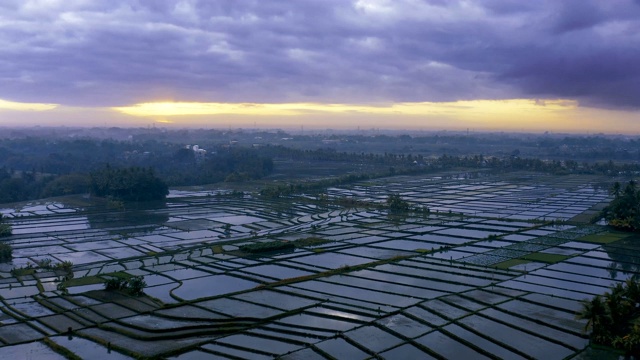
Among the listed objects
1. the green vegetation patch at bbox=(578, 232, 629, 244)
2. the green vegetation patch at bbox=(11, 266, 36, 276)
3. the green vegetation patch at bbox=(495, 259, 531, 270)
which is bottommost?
the green vegetation patch at bbox=(11, 266, 36, 276)

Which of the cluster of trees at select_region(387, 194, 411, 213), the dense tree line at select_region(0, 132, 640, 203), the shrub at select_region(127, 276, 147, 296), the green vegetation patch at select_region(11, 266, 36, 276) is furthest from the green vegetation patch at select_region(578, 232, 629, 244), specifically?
the green vegetation patch at select_region(11, 266, 36, 276)

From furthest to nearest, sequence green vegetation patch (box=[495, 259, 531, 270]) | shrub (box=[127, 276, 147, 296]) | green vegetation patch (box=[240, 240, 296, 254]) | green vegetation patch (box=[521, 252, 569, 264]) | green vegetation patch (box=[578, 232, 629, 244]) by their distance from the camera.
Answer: green vegetation patch (box=[578, 232, 629, 244])
green vegetation patch (box=[240, 240, 296, 254])
green vegetation patch (box=[521, 252, 569, 264])
green vegetation patch (box=[495, 259, 531, 270])
shrub (box=[127, 276, 147, 296])

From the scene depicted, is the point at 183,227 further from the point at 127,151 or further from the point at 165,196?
the point at 127,151

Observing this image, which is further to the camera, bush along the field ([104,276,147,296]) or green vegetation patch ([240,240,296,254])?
green vegetation patch ([240,240,296,254])

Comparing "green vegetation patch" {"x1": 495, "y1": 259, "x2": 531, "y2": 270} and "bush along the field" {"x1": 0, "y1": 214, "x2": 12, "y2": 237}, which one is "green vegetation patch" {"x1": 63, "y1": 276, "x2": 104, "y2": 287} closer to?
"bush along the field" {"x1": 0, "y1": 214, "x2": 12, "y2": 237}

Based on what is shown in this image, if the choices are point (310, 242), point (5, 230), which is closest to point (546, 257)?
point (310, 242)

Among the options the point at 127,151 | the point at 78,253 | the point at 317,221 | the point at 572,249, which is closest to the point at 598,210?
the point at 572,249

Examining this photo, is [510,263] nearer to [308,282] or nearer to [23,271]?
[308,282]
